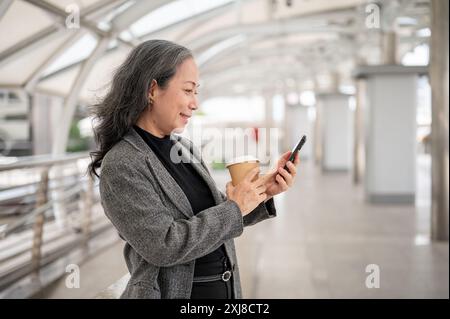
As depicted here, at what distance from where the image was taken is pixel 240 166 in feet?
5.02

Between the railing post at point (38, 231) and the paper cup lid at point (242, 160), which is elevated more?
the paper cup lid at point (242, 160)

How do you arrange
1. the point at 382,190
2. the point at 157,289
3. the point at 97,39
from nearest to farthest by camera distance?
the point at 157,289 → the point at 97,39 → the point at 382,190

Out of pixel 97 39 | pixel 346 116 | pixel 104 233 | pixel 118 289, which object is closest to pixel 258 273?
pixel 104 233

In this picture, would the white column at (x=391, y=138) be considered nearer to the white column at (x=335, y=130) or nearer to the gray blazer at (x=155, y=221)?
the white column at (x=335, y=130)

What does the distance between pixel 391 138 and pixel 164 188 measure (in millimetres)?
10294

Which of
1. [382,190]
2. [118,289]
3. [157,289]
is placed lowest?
[382,190]

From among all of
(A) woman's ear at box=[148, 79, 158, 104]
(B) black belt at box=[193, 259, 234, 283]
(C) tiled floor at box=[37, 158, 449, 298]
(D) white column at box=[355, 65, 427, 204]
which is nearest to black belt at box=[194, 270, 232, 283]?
(B) black belt at box=[193, 259, 234, 283]

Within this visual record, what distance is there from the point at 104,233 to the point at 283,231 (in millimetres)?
2654

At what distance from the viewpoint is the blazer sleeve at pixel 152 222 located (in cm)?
131

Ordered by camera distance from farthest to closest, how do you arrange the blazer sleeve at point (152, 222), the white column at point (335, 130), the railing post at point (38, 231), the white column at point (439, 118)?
the white column at point (335, 130)
the white column at point (439, 118)
the railing post at point (38, 231)
the blazer sleeve at point (152, 222)

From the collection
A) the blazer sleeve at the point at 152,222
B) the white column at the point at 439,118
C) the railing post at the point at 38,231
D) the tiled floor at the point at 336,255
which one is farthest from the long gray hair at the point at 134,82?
the white column at the point at 439,118

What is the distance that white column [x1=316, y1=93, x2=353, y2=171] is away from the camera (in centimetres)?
2025

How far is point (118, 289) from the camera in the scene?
1671 mm
